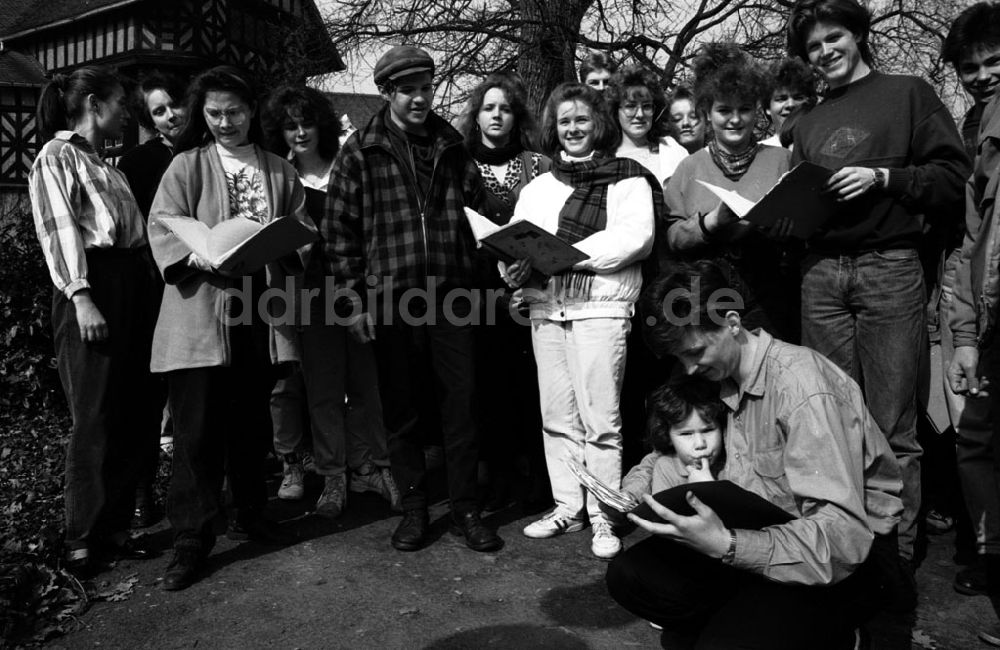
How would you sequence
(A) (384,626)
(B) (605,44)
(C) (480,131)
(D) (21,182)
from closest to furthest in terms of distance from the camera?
1. (A) (384,626)
2. (C) (480,131)
3. (B) (605,44)
4. (D) (21,182)

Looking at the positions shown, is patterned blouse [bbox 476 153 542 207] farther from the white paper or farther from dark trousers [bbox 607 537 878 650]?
dark trousers [bbox 607 537 878 650]

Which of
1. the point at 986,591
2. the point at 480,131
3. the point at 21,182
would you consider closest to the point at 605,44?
the point at 480,131

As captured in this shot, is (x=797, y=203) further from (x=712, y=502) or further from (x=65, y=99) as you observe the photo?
(x=65, y=99)

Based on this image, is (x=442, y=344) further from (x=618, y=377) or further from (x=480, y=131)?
(x=480, y=131)

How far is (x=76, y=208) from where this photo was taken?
3879 mm

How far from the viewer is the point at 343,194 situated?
4234 millimetres

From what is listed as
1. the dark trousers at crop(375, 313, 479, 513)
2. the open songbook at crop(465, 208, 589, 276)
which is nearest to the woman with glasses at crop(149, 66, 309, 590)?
the dark trousers at crop(375, 313, 479, 513)

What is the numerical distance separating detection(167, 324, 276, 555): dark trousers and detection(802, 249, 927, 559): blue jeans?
2.58 meters

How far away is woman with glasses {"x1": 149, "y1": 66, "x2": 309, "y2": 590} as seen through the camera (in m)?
3.86

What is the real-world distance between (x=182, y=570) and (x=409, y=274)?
1.62 m

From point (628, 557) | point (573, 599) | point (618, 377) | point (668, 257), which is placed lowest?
point (573, 599)

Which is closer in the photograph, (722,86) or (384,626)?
(384,626)

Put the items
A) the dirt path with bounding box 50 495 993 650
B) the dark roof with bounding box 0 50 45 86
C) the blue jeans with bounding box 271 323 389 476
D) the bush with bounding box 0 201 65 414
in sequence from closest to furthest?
the dirt path with bounding box 50 495 993 650, the blue jeans with bounding box 271 323 389 476, the bush with bounding box 0 201 65 414, the dark roof with bounding box 0 50 45 86

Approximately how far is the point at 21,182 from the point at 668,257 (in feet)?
68.1
